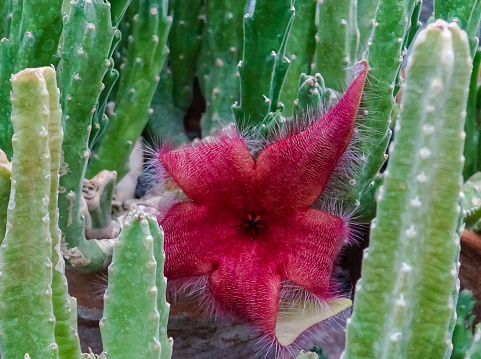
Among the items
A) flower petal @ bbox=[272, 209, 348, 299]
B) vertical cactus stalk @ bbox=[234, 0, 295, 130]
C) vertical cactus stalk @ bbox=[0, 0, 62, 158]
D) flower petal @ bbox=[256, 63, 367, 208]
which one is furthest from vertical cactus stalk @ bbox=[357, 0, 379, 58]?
vertical cactus stalk @ bbox=[0, 0, 62, 158]

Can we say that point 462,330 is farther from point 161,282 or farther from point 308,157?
point 161,282

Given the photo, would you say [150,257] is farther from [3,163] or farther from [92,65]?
[92,65]

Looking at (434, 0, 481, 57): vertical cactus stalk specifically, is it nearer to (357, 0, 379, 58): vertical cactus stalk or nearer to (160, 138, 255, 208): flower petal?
(357, 0, 379, 58): vertical cactus stalk

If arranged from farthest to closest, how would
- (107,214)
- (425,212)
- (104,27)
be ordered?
(107,214) → (104,27) → (425,212)

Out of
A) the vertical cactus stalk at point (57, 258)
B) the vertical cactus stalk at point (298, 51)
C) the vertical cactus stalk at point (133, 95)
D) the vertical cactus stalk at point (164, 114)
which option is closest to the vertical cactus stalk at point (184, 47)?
the vertical cactus stalk at point (164, 114)

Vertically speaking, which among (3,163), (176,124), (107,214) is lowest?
(107,214)

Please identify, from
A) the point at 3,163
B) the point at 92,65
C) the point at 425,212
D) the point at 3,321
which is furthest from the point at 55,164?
the point at 425,212

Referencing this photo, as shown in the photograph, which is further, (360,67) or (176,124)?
(176,124)

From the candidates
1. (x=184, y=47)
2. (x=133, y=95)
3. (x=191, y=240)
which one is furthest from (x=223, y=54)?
(x=191, y=240)
